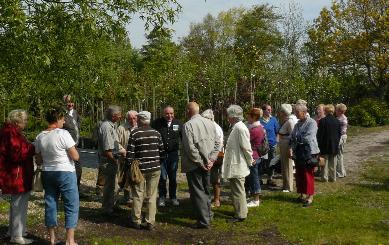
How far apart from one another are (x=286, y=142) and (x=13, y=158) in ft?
18.2

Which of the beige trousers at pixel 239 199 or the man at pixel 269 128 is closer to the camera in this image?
the beige trousers at pixel 239 199

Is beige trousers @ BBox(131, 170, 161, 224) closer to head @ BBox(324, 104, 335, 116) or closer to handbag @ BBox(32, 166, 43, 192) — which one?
handbag @ BBox(32, 166, 43, 192)

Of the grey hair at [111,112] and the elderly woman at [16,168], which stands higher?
the grey hair at [111,112]

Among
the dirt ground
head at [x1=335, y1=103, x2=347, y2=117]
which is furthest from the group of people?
head at [x1=335, y1=103, x2=347, y2=117]

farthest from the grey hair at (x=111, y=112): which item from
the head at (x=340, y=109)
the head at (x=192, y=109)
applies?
the head at (x=340, y=109)

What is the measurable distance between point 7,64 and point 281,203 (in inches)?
245

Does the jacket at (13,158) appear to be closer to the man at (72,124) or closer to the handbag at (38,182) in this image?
the handbag at (38,182)

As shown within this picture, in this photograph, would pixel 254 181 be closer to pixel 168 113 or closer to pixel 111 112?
pixel 168 113

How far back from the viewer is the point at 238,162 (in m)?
7.77

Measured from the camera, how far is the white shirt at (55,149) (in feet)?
20.0

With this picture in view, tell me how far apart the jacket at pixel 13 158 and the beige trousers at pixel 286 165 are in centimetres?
532

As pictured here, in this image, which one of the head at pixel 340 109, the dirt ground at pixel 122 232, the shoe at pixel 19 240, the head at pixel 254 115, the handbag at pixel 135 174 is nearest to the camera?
the shoe at pixel 19 240

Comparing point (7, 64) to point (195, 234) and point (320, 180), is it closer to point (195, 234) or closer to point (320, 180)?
point (195, 234)

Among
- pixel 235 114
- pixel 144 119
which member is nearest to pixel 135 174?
pixel 144 119
